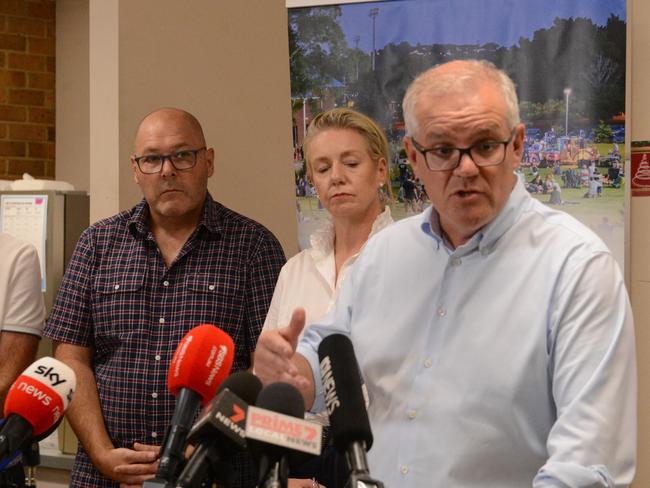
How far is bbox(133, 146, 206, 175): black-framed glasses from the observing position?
2.86 m

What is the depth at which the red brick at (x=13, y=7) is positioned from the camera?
556 centimetres

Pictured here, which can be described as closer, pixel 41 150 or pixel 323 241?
pixel 323 241

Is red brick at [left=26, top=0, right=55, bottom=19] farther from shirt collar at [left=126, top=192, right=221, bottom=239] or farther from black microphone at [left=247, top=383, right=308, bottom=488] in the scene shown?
black microphone at [left=247, top=383, right=308, bottom=488]

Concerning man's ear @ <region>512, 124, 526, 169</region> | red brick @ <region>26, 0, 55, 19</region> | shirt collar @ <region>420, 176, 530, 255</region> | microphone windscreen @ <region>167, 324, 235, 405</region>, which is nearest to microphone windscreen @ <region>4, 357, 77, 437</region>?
microphone windscreen @ <region>167, 324, 235, 405</region>

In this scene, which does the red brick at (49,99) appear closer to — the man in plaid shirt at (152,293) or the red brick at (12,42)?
the red brick at (12,42)

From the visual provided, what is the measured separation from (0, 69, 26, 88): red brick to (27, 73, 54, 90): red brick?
4 cm

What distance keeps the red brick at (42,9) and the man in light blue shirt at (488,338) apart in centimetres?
441

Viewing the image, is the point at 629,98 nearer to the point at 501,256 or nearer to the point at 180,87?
the point at 501,256

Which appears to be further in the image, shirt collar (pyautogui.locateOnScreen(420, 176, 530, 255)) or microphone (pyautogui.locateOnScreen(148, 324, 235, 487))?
shirt collar (pyautogui.locateOnScreen(420, 176, 530, 255))

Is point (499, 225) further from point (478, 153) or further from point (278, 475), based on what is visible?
point (278, 475)

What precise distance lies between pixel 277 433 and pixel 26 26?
5.08m

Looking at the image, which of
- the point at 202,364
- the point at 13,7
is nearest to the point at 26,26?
the point at 13,7

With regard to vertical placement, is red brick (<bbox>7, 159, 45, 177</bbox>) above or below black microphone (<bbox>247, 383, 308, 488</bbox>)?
above

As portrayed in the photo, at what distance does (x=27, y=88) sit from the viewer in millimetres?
5625
